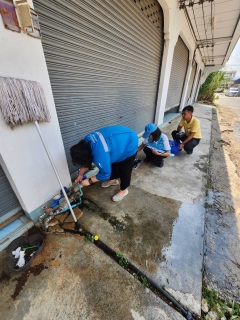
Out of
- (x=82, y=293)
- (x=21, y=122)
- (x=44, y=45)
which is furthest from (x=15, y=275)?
(x=44, y=45)

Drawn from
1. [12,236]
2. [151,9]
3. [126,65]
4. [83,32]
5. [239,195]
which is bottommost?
[239,195]

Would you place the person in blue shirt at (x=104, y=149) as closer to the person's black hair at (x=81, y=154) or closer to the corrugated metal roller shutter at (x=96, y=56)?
the person's black hair at (x=81, y=154)

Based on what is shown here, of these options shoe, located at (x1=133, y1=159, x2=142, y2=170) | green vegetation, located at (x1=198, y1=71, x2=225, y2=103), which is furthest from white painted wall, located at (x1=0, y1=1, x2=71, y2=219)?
green vegetation, located at (x1=198, y1=71, x2=225, y2=103)

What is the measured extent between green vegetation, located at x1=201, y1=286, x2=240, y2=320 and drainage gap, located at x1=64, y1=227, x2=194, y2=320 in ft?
0.64

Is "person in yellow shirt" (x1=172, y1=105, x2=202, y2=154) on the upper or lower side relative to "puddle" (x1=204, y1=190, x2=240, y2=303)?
upper

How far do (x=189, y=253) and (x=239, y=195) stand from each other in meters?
1.65

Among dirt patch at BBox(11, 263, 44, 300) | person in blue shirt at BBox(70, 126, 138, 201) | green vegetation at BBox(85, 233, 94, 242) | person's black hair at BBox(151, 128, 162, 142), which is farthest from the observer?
person's black hair at BBox(151, 128, 162, 142)

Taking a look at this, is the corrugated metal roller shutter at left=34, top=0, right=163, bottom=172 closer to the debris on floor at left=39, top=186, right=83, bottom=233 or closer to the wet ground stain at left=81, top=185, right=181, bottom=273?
the debris on floor at left=39, top=186, right=83, bottom=233

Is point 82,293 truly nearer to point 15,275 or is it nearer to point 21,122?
point 15,275

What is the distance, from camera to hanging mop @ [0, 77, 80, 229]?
116cm

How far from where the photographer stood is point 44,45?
156 centimetres

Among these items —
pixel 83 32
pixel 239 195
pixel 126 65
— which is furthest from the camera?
pixel 126 65

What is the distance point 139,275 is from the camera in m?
1.38

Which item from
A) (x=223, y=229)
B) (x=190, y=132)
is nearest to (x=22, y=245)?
(x=223, y=229)
